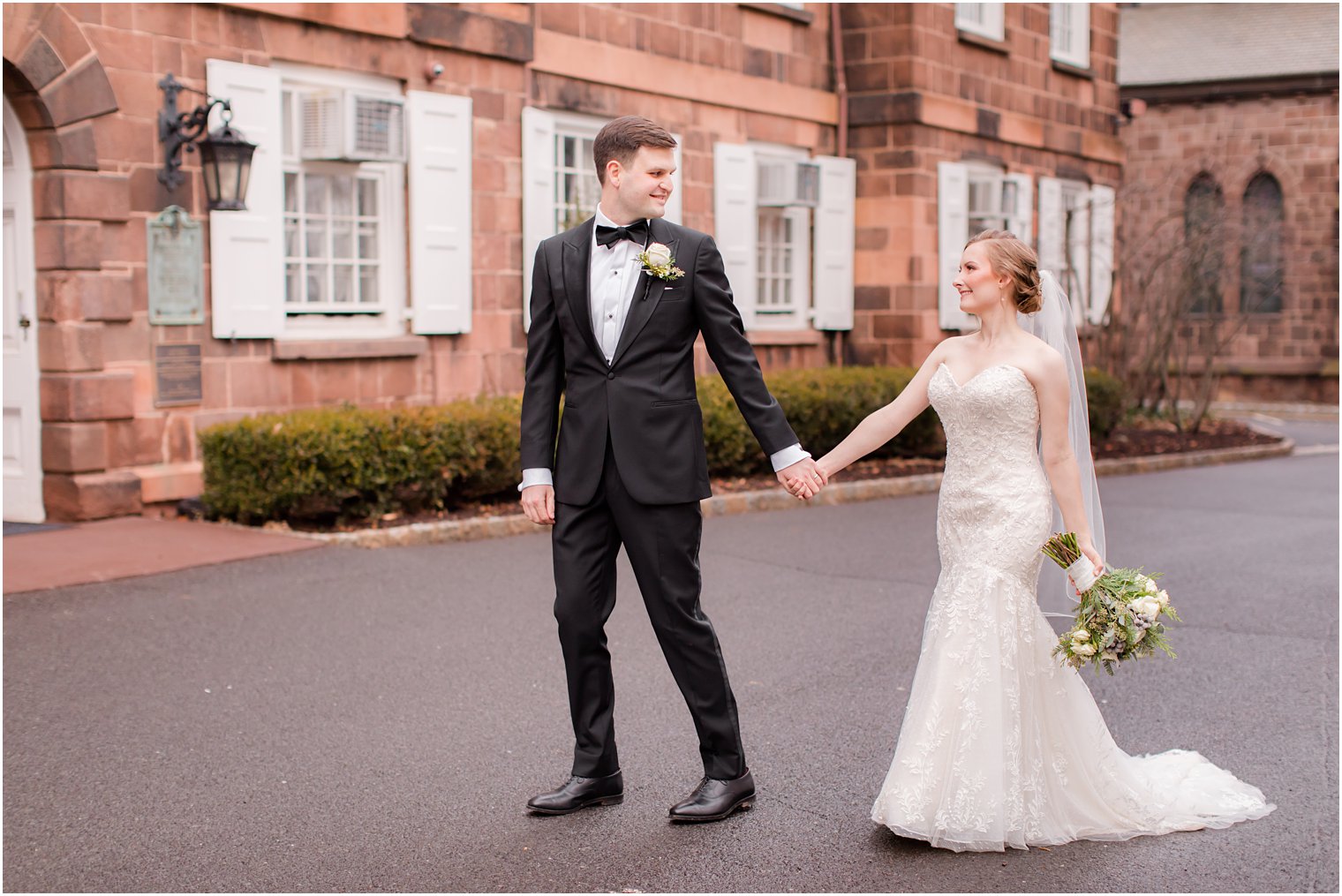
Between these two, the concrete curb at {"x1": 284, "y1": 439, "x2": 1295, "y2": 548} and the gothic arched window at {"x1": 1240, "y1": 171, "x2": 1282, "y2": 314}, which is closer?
the concrete curb at {"x1": 284, "y1": 439, "x2": 1295, "y2": 548}

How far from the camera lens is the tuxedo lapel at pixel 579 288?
4.52 m

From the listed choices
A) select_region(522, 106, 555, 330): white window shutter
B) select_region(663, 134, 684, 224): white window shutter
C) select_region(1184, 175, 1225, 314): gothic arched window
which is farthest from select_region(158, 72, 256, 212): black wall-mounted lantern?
select_region(1184, 175, 1225, 314): gothic arched window

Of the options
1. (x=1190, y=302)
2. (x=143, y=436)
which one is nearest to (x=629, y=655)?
(x=143, y=436)

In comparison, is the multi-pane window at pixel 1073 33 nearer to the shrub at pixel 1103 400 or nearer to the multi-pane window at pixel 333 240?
the shrub at pixel 1103 400

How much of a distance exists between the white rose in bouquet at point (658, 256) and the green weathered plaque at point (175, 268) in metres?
6.88

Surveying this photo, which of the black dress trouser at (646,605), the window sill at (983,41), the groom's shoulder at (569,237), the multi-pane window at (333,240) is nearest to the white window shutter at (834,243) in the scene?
the window sill at (983,41)

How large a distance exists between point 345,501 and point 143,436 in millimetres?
1498

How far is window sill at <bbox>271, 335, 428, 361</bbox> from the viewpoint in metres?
11.3

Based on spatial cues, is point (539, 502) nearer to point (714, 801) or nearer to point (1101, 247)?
point (714, 801)

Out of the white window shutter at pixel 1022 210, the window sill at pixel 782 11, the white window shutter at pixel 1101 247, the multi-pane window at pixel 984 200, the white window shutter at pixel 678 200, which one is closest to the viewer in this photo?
the white window shutter at pixel 678 200

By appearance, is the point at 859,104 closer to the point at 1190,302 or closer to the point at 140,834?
the point at 1190,302

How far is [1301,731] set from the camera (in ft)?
18.6

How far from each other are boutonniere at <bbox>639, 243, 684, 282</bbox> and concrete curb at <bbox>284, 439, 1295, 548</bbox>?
6.01ft

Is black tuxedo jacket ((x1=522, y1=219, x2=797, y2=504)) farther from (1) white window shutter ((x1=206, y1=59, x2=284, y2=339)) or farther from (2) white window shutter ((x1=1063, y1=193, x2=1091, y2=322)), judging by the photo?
(2) white window shutter ((x1=1063, y1=193, x2=1091, y2=322))
